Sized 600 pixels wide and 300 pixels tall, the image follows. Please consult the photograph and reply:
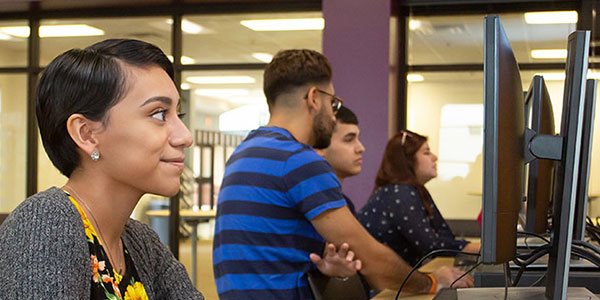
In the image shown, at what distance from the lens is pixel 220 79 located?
7.34m

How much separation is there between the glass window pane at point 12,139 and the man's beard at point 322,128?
19.0 ft

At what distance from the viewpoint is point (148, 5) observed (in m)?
7.49

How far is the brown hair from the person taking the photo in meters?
3.88

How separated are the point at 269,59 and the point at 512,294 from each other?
588cm

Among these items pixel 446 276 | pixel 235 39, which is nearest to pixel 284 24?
pixel 235 39

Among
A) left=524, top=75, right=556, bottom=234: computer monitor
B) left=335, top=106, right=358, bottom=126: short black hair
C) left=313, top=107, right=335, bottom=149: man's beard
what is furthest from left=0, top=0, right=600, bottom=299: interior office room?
left=524, top=75, right=556, bottom=234: computer monitor

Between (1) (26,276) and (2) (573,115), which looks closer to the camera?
(1) (26,276)

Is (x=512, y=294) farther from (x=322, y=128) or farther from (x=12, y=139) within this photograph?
(x=12, y=139)

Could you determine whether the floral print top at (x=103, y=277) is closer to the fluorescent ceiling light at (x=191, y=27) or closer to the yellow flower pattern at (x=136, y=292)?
the yellow flower pattern at (x=136, y=292)

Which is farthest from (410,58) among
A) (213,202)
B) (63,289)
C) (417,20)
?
(63,289)

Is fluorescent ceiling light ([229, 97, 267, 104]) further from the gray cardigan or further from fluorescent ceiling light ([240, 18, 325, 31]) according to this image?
the gray cardigan

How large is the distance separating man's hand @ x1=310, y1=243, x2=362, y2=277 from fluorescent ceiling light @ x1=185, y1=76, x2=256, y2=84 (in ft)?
17.0

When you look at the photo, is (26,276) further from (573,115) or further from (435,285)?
(435,285)

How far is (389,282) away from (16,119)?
617cm
